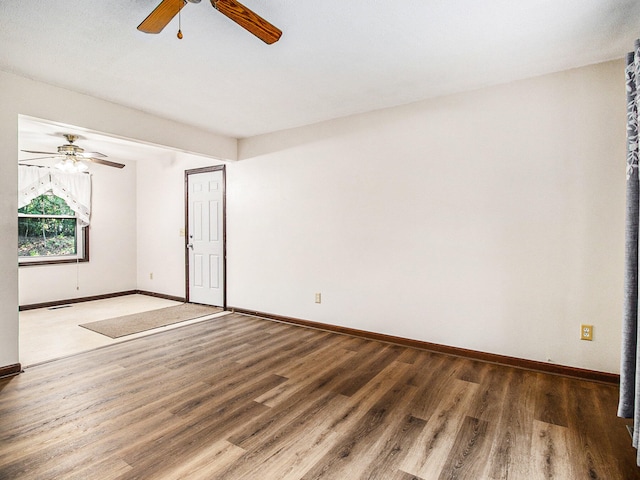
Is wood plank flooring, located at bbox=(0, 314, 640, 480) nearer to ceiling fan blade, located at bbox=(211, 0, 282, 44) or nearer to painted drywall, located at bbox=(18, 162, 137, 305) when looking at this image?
ceiling fan blade, located at bbox=(211, 0, 282, 44)

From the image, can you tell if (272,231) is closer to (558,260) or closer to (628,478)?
(558,260)

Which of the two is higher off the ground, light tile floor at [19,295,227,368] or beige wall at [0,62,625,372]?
beige wall at [0,62,625,372]

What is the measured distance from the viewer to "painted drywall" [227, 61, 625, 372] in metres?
2.76

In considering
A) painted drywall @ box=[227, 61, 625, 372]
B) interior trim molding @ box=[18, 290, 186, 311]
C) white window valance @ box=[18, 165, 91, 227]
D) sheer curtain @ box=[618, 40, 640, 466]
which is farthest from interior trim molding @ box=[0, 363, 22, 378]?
sheer curtain @ box=[618, 40, 640, 466]

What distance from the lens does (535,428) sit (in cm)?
209

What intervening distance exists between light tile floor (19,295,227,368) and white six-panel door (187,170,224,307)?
51 cm

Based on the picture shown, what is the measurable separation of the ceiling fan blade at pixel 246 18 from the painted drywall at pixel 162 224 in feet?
12.4

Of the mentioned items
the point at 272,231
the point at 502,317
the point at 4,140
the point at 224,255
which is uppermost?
the point at 4,140

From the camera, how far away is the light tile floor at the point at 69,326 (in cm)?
342

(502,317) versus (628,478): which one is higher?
(502,317)

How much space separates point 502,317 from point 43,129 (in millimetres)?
5649

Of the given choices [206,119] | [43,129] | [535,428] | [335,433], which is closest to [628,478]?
[535,428]

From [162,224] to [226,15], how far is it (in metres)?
5.05

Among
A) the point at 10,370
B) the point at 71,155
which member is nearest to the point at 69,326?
the point at 10,370
